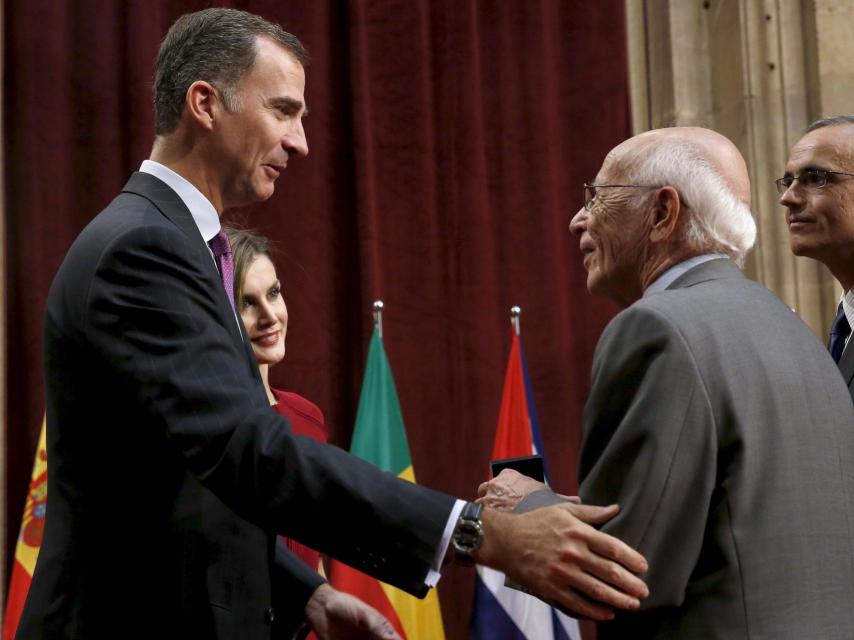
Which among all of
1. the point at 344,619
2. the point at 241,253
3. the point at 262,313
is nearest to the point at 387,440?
the point at 262,313

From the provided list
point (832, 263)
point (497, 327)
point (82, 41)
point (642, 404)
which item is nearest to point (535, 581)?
point (642, 404)

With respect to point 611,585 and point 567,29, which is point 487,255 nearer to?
point 567,29

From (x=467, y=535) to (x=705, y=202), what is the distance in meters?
0.85

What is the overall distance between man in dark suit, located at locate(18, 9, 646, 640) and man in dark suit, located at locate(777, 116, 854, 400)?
166 centimetres

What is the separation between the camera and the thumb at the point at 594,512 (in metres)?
2.00

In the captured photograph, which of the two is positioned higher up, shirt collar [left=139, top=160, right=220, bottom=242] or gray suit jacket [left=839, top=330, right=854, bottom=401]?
shirt collar [left=139, top=160, right=220, bottom=242]

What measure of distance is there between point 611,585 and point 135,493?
82cm

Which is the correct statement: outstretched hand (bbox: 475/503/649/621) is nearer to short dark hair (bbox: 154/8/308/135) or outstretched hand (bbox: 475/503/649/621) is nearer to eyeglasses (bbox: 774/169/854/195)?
short dark hair (bbox: 154/8/308/135)

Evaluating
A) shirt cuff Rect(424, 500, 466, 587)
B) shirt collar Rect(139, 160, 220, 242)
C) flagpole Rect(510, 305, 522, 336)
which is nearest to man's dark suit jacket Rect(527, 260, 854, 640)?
shirt cuff Rect(424, 500, 466, 587)

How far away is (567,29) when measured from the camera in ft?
18.9

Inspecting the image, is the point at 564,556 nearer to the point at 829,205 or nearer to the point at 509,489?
the point at 509,489

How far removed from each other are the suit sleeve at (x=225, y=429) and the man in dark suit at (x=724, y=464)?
31cm

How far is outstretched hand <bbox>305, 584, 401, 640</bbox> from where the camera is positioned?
7.73ft

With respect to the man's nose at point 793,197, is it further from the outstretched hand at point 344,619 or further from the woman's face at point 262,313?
the outstretched hand at point 344,619
